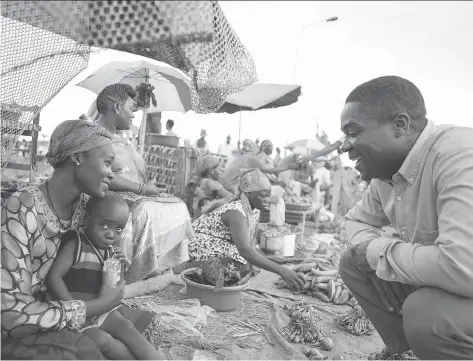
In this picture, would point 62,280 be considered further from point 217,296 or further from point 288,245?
point 288,245

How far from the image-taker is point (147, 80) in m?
6.12

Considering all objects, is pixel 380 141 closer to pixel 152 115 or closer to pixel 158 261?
pixel 158 261

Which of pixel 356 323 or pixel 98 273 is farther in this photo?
pixel 356 323

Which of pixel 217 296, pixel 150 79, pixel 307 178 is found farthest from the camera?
pixel 307 178

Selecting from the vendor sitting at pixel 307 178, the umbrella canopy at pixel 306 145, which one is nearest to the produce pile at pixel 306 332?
the vendor sitting at pixel 307 178

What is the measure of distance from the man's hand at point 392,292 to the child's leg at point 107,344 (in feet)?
4.71

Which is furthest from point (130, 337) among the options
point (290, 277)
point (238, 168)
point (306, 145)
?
point (306, 145)

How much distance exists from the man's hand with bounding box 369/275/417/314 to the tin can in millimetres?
1474

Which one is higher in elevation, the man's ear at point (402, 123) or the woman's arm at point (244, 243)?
the man's ear at point (402, 123)

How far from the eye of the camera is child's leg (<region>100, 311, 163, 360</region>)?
184 centimetres

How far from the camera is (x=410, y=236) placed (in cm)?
220

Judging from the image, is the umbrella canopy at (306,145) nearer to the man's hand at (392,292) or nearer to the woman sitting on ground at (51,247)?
the man's hand at (392,292)

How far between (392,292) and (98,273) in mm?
1657

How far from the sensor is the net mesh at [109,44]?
1.21 m
